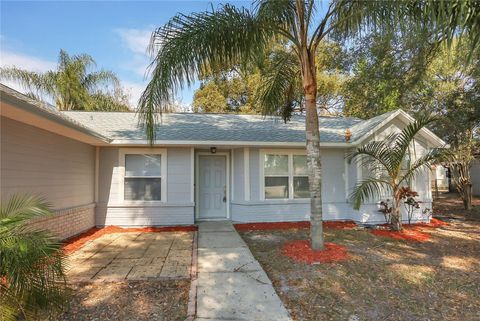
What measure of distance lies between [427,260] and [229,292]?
4.15 m

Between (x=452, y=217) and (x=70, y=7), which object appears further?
(x=452, y=217)

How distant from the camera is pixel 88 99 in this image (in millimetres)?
18266

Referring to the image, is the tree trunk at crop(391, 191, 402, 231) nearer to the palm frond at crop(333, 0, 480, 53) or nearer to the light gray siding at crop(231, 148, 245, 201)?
the light gray siding at crop(231, 148, 245, 201)

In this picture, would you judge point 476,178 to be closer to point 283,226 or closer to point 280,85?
point 283,226

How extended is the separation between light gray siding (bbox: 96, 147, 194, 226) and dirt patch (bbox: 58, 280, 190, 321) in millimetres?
4747

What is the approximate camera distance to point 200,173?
1020cm

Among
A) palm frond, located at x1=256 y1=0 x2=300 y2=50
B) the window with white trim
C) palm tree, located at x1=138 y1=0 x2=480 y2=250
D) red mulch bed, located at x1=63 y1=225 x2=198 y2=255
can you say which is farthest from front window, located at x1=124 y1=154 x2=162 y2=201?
palm frond, located at x1=256 y1=0 x2=300 y2=50

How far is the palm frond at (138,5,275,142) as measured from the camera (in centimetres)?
528

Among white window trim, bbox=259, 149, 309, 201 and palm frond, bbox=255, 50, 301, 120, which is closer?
palm frond, bbox=255, 50, 301, 120

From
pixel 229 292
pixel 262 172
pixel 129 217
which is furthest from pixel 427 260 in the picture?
pixel 129 217

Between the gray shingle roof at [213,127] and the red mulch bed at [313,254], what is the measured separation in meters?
3.92

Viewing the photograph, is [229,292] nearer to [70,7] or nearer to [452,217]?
[70,7]

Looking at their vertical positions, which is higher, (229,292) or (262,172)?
(262,172)

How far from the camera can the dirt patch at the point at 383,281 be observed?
3.94m
